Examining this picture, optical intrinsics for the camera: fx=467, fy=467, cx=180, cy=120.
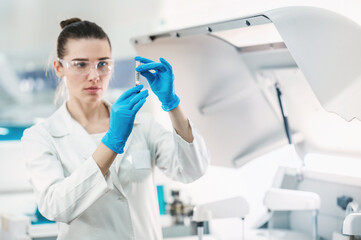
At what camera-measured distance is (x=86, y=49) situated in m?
1.42

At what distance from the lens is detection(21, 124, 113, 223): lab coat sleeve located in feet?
4.13

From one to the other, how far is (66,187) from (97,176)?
89mm

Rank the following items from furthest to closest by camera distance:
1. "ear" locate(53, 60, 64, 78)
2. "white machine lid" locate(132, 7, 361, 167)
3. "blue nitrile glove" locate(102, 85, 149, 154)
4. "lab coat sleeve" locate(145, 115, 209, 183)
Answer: "ear" locate(53, 60, 64, 78), "lab coat sleeve" locate(145, 115, 209, 183), "blue nitrile glove" locate(102, 85, 149, 154), "white machine lid" locate(132, 7, 361, 167)

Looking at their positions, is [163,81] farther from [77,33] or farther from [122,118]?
[77,33]

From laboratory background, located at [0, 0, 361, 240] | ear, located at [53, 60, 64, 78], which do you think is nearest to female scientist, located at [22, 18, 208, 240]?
ear, located at [53, 60, 64, 78]

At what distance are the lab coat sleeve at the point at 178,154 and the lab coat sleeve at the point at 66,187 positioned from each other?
0.76 ft

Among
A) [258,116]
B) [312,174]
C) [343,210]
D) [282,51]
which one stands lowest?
[343,210]

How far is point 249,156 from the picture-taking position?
1682 mm

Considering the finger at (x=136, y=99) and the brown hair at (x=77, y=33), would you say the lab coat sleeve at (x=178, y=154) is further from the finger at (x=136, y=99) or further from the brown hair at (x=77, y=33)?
the brown hair at (x=77, y=33)

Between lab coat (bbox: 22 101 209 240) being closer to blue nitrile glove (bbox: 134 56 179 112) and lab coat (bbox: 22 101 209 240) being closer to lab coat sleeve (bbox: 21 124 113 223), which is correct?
lab coat sleeve (bbox: 21 124 113 223)

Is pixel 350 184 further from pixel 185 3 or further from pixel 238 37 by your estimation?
pixel 185 3

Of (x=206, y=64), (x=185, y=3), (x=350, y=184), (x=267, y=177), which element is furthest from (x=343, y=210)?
(x=185, y=3)

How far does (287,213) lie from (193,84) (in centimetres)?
53

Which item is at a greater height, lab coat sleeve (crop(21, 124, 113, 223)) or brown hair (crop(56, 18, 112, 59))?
brown hair (crop(56, 18, 112, 59))
